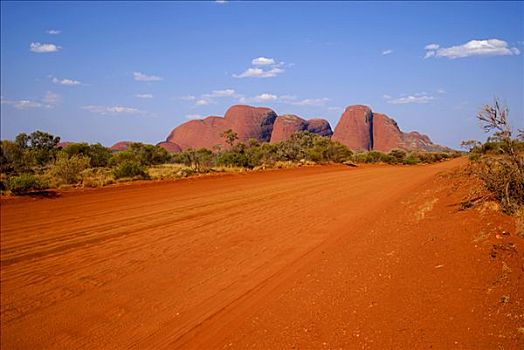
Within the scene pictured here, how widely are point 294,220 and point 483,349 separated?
23.5 ft

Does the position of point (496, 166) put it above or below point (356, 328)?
above

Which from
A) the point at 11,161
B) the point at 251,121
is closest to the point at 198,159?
the point at 11,161

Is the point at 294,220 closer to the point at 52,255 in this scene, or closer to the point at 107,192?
the point at 52,255

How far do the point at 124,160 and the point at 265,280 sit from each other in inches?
768

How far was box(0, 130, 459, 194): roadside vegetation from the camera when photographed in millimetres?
16969

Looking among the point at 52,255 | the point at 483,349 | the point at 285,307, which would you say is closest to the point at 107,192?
the point at 52,255

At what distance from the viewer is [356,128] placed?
141250 millimetres

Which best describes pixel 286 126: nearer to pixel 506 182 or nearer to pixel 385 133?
pixel 385 133

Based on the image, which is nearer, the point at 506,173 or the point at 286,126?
the point at 506,173

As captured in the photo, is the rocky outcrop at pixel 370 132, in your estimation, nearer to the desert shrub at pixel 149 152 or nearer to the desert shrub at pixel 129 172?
the desert shrub at pixel 149 152

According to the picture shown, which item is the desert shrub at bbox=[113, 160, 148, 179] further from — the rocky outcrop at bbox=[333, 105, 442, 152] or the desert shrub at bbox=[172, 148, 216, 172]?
the rocky outcrop at bbox=[333, 105, 442, 152]

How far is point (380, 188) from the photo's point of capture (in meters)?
16.5

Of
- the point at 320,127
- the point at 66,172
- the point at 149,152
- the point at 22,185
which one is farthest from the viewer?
the point at 320,127

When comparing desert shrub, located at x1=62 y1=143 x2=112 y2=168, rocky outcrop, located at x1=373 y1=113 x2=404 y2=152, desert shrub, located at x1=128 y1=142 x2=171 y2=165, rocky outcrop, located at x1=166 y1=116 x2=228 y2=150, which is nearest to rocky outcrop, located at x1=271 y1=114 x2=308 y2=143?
rocky outcrop, located at x1=166 y1=116 x2=228 y2=150
